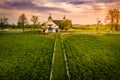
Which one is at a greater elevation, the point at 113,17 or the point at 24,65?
the point at 113,17

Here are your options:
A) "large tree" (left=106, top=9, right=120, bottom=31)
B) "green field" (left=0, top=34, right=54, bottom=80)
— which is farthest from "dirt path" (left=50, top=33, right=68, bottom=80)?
"large tree" (left=106, top=9, right=120, bottom=31)

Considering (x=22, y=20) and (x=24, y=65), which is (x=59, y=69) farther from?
(x=22, y=20)

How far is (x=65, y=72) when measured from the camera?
23781 mm

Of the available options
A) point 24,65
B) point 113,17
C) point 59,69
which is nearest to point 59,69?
point 59,69

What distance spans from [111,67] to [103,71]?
269 cm

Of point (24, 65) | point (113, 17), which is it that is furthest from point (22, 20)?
point (24, 65)

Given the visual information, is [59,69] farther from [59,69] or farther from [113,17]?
[113,17]

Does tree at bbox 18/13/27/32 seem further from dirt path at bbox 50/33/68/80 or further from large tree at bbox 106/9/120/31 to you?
dirt path at bbox 50/33/68/80

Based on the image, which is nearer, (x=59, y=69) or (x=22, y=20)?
(x=59, y=69)

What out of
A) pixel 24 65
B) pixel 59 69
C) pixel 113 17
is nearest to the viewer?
pixel 59 69

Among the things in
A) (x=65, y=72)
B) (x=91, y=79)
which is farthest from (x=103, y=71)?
(x=65, y=72)

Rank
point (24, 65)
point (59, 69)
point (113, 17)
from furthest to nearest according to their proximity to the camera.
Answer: point (113, 17), point (24, 65), point (59, 69)

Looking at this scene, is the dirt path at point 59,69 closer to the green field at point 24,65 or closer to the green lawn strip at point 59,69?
the green lawn strip at point 59,69

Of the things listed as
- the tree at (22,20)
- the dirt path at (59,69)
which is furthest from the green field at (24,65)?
the tree at (22,20)
